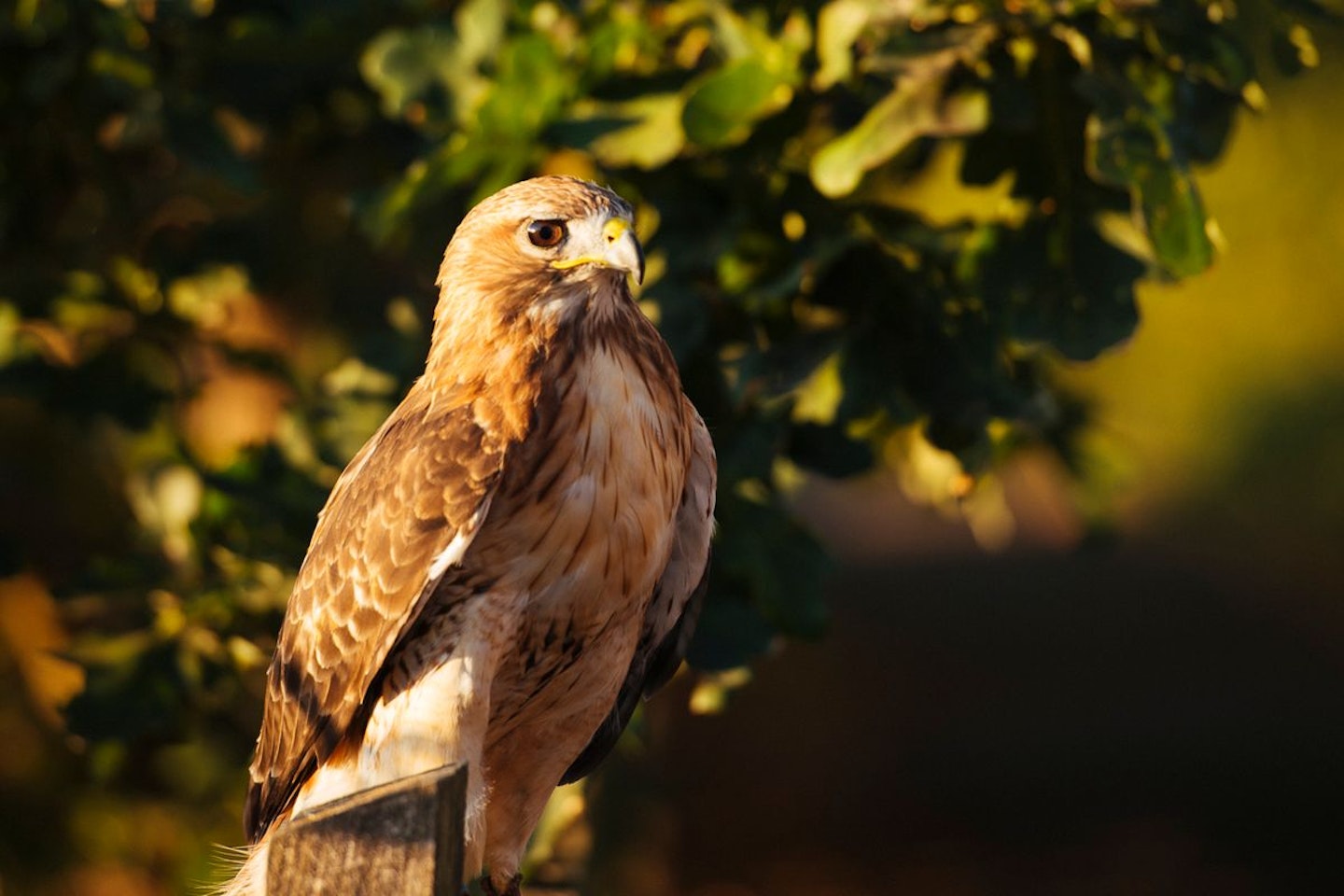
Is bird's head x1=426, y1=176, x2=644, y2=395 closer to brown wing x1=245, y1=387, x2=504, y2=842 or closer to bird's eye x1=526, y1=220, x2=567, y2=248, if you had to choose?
bird's eye x1=526, y1=220, x2=567, y2=248

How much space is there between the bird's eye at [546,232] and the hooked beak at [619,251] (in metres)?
0.06

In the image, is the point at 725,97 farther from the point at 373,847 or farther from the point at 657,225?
the point at 373,847

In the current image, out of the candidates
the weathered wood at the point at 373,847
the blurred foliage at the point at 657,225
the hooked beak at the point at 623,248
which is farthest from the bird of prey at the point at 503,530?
the weathered wood at the point at 373,847

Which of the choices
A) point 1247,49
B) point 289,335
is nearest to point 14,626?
point 289,335

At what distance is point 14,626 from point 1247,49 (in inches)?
177

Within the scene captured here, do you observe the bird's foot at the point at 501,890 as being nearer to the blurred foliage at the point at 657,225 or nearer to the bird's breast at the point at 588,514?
the bird's breast at the point at 588,514

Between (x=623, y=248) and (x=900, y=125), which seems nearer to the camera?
(x=623, y=248)

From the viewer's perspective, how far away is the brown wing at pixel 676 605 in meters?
3.05

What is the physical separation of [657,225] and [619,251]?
0.81 meters

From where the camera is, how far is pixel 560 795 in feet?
11.9

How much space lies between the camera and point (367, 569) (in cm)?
282

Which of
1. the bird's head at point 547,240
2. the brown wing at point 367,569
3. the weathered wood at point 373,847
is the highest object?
the bird's head at point 547,240

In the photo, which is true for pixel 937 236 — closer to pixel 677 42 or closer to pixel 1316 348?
pixel 677 42

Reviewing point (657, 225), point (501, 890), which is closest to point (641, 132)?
point (657, 225)
